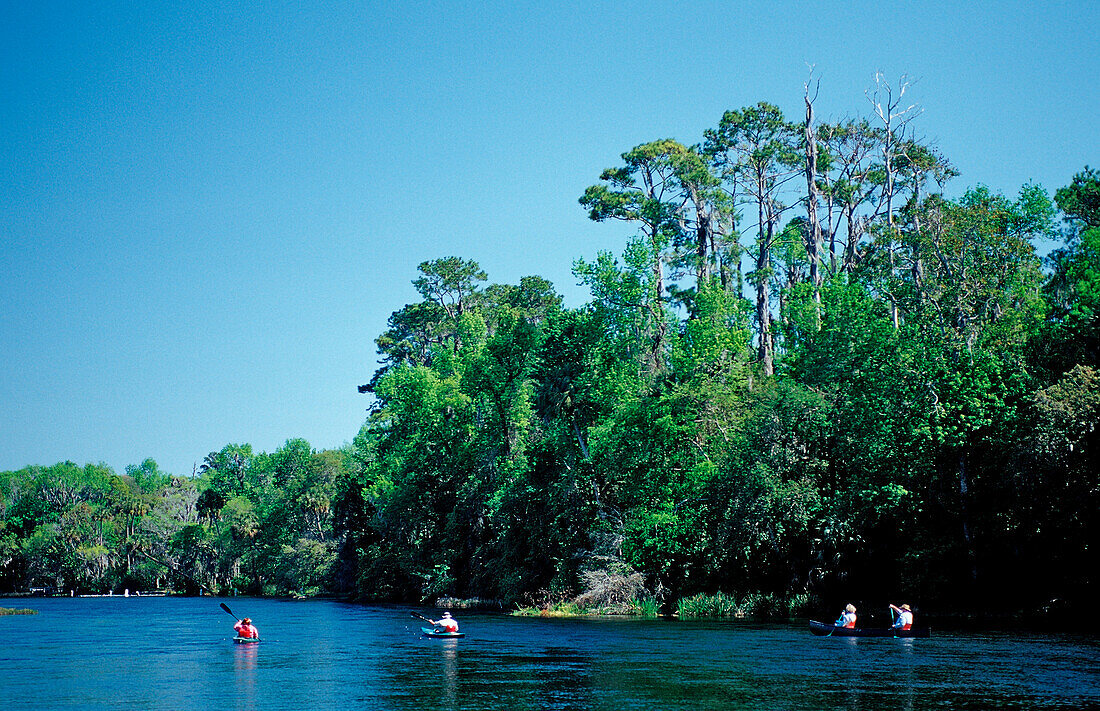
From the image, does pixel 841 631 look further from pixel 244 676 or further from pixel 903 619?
pixel 244 676

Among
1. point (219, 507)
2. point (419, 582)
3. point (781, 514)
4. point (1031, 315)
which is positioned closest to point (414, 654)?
point (781, 514)

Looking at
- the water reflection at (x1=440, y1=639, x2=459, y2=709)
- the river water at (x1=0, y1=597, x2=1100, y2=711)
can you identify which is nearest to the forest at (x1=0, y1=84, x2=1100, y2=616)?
the river water at (x1=0, y1=597, x2=1100, y2=711)

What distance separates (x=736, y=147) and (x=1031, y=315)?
2888 centimetres

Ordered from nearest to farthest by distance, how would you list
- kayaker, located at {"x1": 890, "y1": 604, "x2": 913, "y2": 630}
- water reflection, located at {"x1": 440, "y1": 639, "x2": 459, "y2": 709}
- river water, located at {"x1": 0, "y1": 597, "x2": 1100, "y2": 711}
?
river water, located at {"x1": 0, "y1": 597, "x2": 1100, "y2": 711} → water reflection, located at {"x1": 440, "y1": 639, "x2": 459, "y2": 709} → kayaker, located at {"x1": 890, "y1": 604, "x2": 913, "y2": 630}

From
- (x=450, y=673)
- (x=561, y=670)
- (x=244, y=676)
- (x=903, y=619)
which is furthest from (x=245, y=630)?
(x=903, y=619)

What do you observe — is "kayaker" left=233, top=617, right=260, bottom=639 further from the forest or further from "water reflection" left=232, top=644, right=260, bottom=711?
the forest

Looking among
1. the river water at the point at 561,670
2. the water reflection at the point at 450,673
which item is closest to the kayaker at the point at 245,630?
the river water at the point at 561,670

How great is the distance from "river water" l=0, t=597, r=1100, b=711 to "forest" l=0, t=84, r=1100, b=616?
5.92m

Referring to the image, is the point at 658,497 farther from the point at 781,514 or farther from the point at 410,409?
the point at 410,409

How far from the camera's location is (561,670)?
30.1 m

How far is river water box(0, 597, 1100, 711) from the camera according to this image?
80.2 ft

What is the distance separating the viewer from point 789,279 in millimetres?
72688

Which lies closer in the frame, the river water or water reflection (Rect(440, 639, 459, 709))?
the river water

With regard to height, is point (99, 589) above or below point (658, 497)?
below
